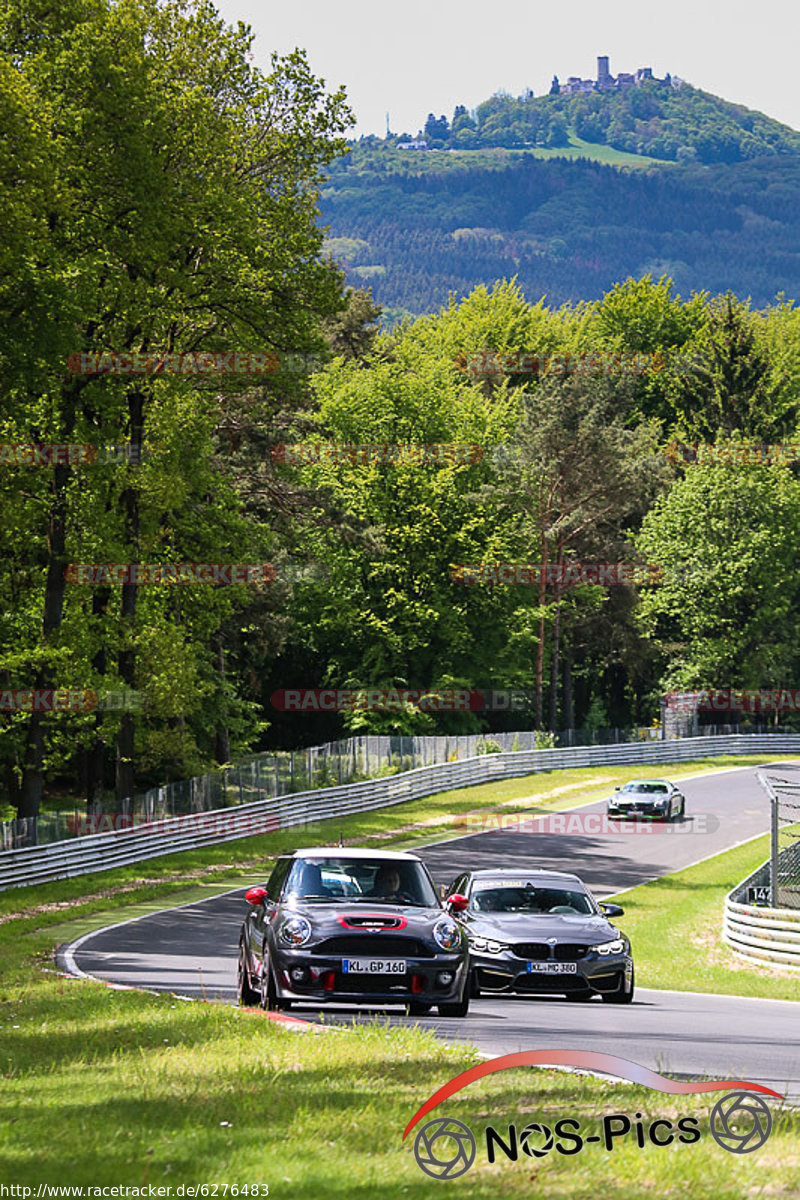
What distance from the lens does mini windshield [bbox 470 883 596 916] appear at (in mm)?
16719

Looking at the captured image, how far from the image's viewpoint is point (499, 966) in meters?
15.7

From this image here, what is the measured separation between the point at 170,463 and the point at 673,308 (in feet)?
245

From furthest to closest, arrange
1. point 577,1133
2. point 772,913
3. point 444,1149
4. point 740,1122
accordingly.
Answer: point 772,913, point 740,1122, point 577,1133, point 444,1149

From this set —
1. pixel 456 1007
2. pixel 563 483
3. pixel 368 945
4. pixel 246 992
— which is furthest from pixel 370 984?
pixel 563 483

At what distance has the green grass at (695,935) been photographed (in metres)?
21.2

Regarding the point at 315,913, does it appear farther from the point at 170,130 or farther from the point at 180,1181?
the point at 170,130

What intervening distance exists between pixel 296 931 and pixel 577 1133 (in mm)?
5586

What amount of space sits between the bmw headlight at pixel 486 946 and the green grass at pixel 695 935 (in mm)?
5242

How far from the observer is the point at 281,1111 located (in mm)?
7895

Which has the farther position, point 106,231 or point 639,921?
point 106,231

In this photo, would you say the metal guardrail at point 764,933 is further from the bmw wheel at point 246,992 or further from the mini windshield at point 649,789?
the mini windshield at point 649,789

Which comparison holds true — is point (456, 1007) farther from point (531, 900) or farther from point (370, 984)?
point (531, 900)

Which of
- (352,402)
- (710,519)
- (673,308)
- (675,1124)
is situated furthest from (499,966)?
(673,308)

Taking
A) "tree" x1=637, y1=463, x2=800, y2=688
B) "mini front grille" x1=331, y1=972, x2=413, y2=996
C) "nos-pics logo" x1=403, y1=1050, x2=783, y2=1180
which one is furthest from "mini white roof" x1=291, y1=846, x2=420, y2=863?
"tree" x1=637, y1=463, x2=800, y2=688
